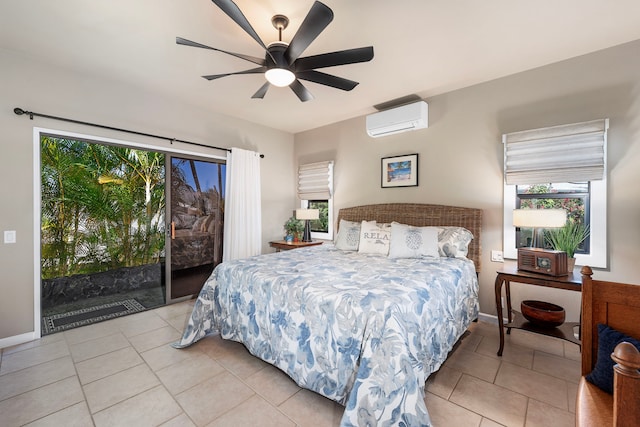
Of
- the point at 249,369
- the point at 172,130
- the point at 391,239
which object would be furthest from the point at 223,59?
the point at 249,369

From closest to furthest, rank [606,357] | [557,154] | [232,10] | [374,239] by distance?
[606,357], [232,10], [557,154], [374,239]

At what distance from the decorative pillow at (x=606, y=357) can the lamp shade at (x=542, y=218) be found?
136 centimetres

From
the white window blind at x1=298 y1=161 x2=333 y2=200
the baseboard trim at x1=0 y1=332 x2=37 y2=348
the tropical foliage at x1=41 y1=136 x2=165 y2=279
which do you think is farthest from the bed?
the tropical foliage at x1=41 y1=136 x2=165 y2=279

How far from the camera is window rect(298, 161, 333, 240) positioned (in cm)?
460

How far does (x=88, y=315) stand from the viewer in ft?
11.0

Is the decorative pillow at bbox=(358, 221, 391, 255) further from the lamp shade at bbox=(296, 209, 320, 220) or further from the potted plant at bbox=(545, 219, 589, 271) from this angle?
the potted plant at bbox=(545, 219, 589, 271)

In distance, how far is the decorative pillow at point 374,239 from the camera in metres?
3.16

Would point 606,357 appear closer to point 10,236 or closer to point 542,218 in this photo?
point 542,218

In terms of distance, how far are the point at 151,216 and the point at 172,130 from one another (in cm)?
205

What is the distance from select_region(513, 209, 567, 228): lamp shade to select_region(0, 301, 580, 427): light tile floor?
1.14 metres

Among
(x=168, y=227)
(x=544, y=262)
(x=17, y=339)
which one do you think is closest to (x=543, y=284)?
(x=544, y=262)

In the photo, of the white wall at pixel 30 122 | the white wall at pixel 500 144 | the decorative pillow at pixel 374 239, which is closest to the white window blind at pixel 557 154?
the white wall at pixel 500 144

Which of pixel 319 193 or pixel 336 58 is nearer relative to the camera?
pixel 336 58

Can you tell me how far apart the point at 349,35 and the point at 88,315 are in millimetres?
4238
